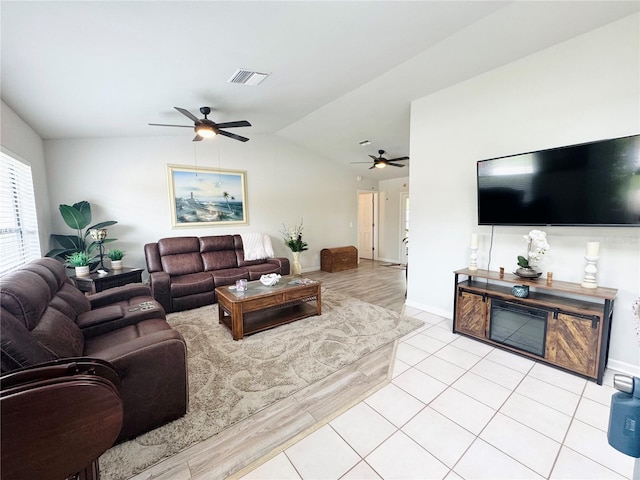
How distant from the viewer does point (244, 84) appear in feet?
9.95

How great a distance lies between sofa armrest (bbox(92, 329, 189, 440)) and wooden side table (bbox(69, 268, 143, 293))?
238 centimetres

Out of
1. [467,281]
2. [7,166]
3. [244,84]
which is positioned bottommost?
[467,281]

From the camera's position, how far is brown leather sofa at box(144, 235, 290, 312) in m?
3.88

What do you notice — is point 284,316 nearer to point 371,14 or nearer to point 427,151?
point 427,151

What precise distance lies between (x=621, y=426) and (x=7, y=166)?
179 inches

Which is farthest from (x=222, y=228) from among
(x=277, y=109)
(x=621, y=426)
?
(x=621, y=426)

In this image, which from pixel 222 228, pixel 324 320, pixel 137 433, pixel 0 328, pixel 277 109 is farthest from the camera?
pixel 222 228

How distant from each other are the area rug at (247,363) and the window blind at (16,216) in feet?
5.57

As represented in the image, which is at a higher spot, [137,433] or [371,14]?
[371,14]

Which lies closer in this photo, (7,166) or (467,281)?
(7,166)

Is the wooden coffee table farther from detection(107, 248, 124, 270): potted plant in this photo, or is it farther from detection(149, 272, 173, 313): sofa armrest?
detection(107, 248, 124, 270): potted plant

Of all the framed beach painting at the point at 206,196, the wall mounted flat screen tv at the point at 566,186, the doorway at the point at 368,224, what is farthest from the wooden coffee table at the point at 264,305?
the doorway at the point at 368,224

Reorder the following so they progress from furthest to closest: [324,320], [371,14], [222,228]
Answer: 1. [222,228]
2. [324,320]
3. [371,14]

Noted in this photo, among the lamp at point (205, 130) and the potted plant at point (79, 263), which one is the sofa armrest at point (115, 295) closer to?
the potted plant at point (79, 263)
